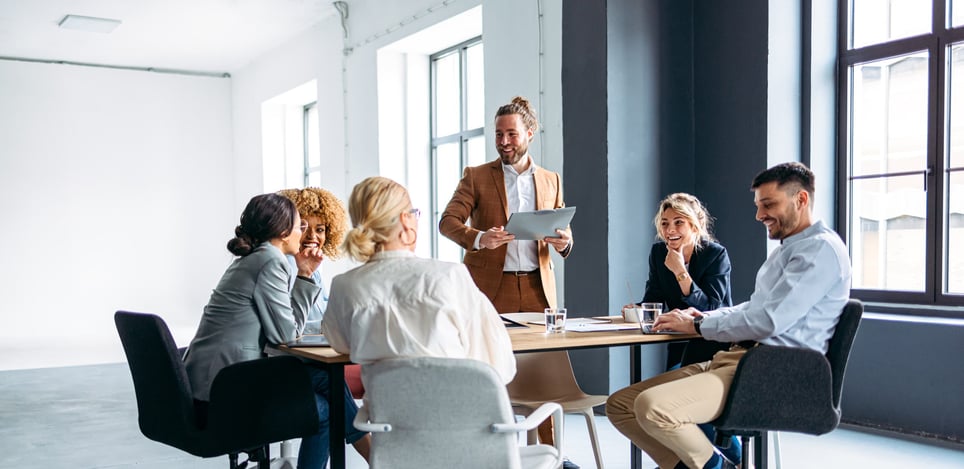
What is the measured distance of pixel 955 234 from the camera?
429 cm

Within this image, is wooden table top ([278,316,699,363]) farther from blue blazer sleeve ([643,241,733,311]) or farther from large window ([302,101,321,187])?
large window ([302,101,321,187])

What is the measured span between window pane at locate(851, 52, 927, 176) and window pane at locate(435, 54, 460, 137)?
3558 mm

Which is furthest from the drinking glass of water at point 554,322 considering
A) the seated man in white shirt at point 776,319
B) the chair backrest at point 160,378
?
the chair backrest at point 160,378

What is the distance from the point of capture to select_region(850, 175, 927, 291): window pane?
175 inches

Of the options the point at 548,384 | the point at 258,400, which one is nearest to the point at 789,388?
the point at 548,384

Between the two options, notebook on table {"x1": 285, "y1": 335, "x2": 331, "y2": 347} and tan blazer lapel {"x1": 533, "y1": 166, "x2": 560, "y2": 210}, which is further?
tan blazer lapel {"x1": 533, "y1": 166, "x2": 560, "y2": 210}

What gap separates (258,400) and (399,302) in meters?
0.70

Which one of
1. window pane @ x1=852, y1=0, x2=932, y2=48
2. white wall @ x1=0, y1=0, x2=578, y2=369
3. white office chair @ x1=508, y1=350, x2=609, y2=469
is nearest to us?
white office chair @ x1=508, y1=350, x2=609, y2=469

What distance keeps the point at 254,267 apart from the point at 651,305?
132cm

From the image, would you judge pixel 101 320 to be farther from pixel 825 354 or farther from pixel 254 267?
pixel 825 354

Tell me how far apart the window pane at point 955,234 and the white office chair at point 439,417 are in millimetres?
3226

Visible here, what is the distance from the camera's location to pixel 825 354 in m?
2.51

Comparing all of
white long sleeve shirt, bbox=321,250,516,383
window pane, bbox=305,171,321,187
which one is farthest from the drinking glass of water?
window pane, bbox=305,171,321,187

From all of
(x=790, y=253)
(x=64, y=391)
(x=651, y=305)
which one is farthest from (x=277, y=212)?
(x=64, y=391)
